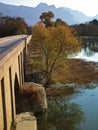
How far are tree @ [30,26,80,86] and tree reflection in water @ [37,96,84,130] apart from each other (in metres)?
7.89

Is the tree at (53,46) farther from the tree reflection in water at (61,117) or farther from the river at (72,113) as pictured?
the tree reflection in water at (61,117)

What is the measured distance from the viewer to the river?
79.7 ft

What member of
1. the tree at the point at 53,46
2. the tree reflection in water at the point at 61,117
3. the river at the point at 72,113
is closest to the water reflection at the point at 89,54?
the tree at the point at 53,46

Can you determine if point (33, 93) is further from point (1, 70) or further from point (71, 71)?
point (71, 71)

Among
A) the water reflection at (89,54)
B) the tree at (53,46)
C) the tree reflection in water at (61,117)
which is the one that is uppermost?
the tree at (53,46)

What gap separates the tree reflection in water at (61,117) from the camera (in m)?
24.3

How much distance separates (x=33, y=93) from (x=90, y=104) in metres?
6.49

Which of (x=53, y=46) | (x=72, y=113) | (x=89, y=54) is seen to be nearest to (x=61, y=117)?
(x=72, y=113)

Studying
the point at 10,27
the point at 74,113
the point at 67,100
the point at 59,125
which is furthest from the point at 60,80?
the point at 10,27

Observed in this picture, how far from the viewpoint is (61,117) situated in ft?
87.5

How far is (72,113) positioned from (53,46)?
13171mm

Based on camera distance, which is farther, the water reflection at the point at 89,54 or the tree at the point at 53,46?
the water reflection at the point at 89,54

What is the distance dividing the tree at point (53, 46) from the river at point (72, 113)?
613 cm

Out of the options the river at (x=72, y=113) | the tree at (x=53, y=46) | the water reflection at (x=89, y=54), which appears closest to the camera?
the river at (x=72, y=113)
